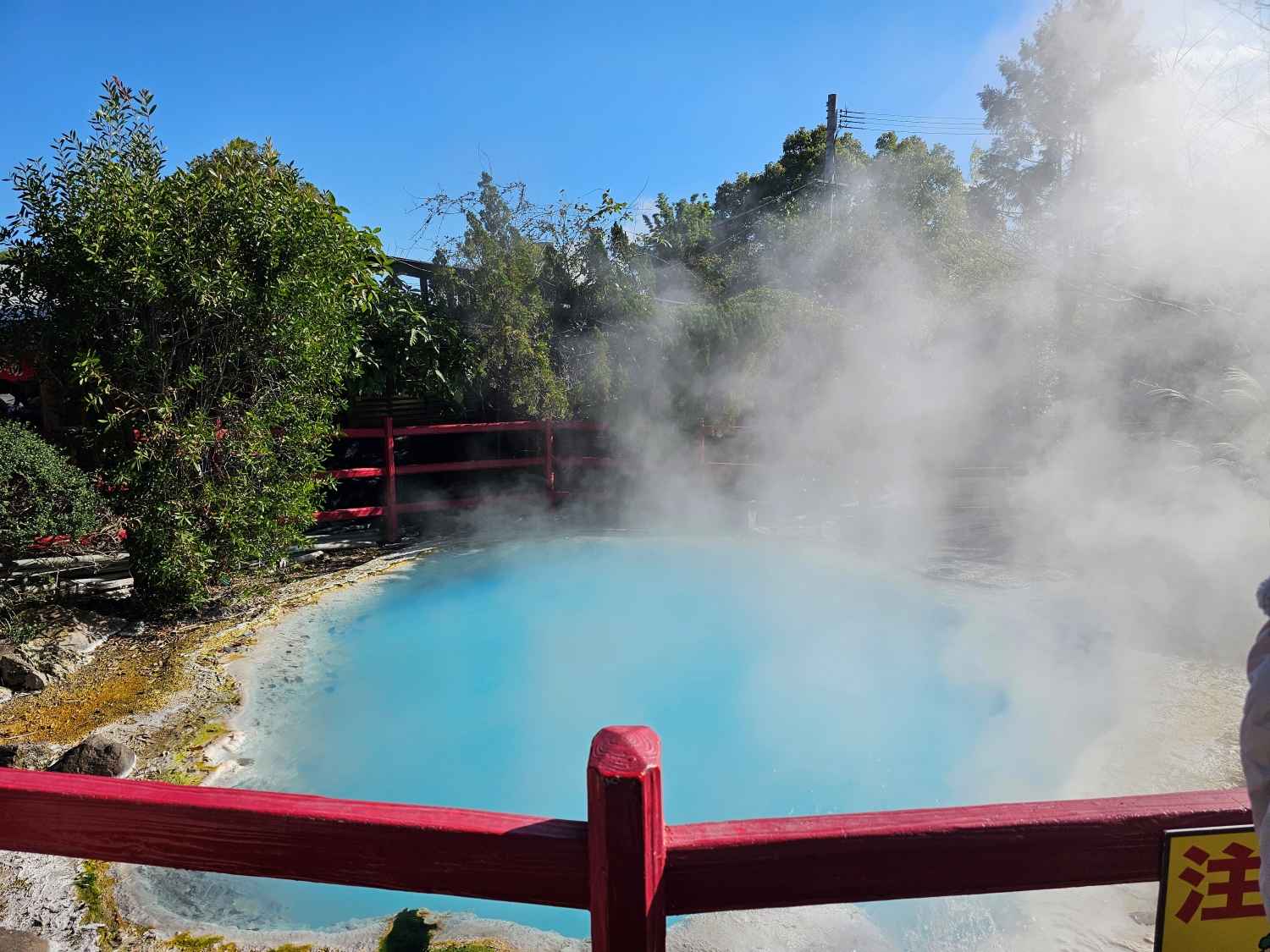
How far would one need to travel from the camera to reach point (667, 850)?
1.17 m

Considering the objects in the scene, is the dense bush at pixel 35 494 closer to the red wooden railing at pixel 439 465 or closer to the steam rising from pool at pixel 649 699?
the steam rising from pool at pixel 649 699

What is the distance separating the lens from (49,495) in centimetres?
492

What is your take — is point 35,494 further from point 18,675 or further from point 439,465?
point 439,465

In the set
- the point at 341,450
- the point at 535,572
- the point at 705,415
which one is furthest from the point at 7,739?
the point at 705,415

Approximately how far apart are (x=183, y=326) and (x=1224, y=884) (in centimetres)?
623

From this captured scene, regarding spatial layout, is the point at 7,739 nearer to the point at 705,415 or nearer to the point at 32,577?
the point at 32,577

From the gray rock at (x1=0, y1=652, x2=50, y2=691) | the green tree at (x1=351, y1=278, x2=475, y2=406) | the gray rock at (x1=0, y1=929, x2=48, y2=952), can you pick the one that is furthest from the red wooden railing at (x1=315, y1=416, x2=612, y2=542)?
the gray rock at (x1=0, y1=929, x2=48, y2=952)

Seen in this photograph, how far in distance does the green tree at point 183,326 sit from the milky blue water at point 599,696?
1.14 m

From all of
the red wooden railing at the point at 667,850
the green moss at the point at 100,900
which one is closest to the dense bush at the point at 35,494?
the green moss at the point at 100,900

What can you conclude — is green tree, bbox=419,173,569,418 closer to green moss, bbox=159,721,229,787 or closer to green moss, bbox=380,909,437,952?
green moss, bbox=159,721,229,787

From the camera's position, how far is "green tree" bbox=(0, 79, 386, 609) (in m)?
5.15

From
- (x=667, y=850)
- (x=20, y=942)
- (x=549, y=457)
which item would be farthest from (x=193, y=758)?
(x=549, y=457)

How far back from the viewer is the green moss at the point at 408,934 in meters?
2.71

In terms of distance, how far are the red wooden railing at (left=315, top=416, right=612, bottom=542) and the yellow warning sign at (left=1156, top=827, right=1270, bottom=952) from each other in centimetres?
684
